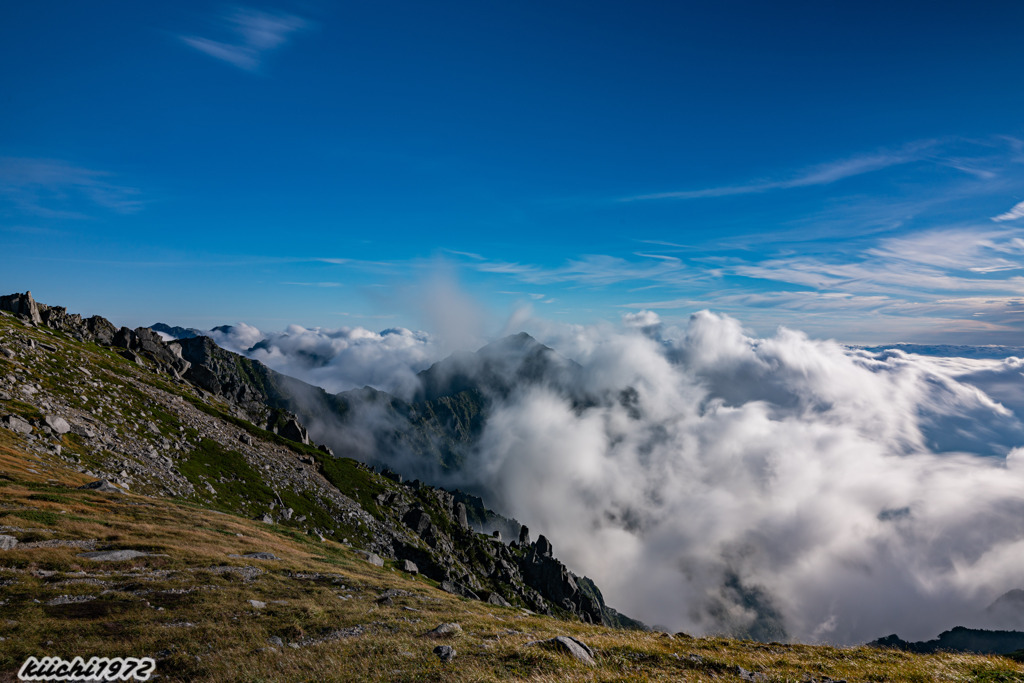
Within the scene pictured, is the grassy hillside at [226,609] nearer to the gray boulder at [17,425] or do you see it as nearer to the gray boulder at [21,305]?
the gray boulder at [17,425]

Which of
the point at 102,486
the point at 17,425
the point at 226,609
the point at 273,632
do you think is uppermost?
the point at 273,632

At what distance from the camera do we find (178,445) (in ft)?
276

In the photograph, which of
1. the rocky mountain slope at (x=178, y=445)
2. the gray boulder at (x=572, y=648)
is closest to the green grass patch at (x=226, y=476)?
the rocky mountain slope at (x=178, y=445)

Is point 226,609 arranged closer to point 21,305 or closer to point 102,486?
point 102,486

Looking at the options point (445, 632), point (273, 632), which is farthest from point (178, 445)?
point (445, 632)

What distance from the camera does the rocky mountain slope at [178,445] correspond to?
2586 inches

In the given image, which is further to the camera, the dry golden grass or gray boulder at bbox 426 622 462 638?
gray boulder at bbox 426 622 462 638

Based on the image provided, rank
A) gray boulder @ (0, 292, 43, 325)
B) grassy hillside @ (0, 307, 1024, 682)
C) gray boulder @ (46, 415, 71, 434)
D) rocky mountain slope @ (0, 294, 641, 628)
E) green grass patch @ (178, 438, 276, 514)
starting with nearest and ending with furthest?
grassy hillside @ (0, 307, 1024, 682) < gray boulder @ (46, 415, 71, 434) < rocky mountain slope @ (0, 294, 641, 628) < green grass patch @ (178, 438, 276, 514) < gray boulder @ (0, 292, 43, 325)

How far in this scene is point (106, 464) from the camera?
61.2 metres

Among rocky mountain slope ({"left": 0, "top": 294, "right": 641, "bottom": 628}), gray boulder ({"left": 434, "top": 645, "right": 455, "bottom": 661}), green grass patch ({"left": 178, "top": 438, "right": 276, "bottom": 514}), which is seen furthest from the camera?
green grass patch ({"left": 178, "top": 438, "right": 276, "bottom": 514})

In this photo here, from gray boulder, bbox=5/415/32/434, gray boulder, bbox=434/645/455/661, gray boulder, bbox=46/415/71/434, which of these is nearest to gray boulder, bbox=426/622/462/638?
gray boulder, bbox=434/645/455/661

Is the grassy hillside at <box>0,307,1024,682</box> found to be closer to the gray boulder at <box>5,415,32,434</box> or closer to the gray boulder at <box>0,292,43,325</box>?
the gray boulder at <box>5,415,32,434</box>

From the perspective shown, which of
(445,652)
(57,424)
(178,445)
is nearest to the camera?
(445,652)

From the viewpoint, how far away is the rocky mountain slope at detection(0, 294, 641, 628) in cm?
6569
